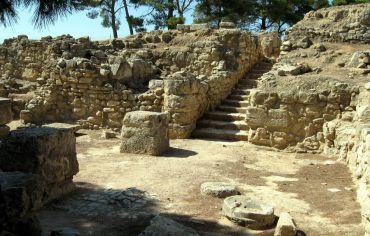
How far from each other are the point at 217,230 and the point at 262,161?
11.5 feet

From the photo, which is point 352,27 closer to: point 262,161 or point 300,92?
point 300,92

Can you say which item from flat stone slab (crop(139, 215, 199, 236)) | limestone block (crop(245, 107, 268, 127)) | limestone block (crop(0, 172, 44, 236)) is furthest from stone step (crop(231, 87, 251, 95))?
limestone block (crop(0, 172, 44, 236))

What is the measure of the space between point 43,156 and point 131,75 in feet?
20.0

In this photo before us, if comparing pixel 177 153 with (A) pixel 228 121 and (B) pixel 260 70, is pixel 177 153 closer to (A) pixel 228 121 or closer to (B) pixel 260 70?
(A) pixel 228 121

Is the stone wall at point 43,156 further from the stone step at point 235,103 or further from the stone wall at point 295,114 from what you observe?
the stone step at point 235,103

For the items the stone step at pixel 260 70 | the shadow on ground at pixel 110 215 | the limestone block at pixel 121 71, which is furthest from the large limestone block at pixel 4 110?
the stone step at pixel 260 70

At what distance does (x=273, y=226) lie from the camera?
→ 4988 millimetres

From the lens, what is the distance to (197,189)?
20.7 feet

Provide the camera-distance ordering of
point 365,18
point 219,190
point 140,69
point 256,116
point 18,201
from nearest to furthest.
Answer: point 18,201, point 219,190, point 256,116, point 140,69, point 365,18

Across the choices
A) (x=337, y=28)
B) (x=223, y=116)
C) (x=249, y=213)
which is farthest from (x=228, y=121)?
(x=249, y=213)

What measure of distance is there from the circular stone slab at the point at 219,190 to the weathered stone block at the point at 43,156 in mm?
2014

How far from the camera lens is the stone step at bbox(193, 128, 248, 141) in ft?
32.1

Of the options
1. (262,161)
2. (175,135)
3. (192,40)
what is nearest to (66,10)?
(262,161)

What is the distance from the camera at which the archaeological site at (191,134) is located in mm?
5055
